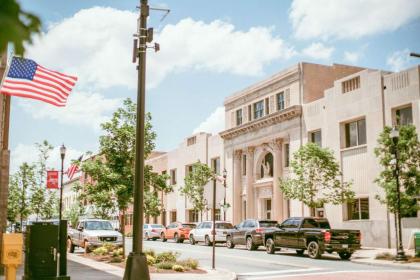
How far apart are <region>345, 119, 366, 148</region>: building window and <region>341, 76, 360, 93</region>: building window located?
2140mm

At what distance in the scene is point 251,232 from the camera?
2977 cm

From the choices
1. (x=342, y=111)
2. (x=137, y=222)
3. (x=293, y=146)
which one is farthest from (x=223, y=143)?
(x=137, y=222)

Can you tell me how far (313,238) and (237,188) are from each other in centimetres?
2278

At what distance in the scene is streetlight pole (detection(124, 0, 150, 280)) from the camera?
10.6 meters

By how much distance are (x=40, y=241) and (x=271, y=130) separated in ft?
104

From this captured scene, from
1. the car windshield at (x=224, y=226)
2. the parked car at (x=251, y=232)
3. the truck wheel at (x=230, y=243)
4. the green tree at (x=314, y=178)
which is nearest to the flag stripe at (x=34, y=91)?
the parked car at (x=251, y=232)

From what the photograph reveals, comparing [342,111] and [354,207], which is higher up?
[342,111]

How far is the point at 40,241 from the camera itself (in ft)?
35.6

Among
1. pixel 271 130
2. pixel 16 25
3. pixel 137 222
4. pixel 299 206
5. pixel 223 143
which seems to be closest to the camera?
pixel 16 25

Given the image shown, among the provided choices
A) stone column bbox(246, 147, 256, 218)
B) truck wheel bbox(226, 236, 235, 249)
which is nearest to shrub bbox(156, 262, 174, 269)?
truck wheel bbox(226, 236, 235, 249)

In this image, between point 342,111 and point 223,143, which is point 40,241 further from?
point 223,143

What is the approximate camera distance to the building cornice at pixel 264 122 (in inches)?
1496

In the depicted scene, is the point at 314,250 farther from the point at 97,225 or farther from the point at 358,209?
the point at 97,225

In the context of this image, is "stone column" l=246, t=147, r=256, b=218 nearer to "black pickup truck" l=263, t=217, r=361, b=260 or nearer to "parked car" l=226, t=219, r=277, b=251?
"parked car" l=226, t=219, r=277, b=251
